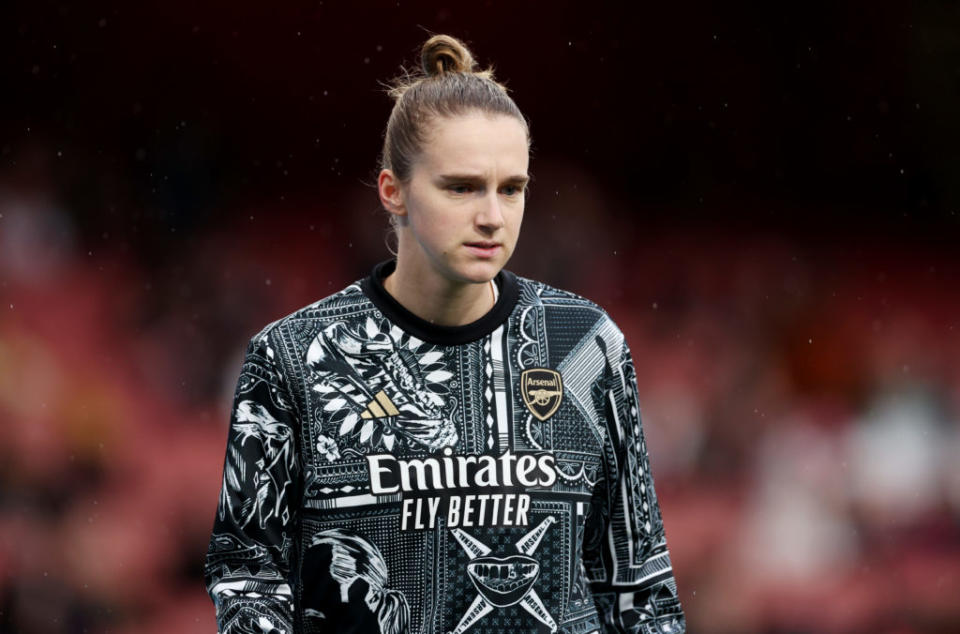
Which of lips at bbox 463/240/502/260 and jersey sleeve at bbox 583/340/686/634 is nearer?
lips at bbox 463/240/502/260

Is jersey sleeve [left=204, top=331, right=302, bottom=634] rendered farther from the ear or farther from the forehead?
the forehead

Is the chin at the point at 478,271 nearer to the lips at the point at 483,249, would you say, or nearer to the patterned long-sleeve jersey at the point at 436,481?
the lips at the point at 483,249

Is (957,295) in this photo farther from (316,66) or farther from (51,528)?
(51,528)

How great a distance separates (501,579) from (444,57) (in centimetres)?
90

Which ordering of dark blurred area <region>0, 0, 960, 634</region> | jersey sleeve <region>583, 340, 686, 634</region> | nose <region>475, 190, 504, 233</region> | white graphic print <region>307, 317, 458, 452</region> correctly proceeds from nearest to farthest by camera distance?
nose <region>475, 190, 504, 233</region>
white graphic print <region>307, 317, 458, 452</region>
jersey sleeve <region>583, 340, 686, 634</region>
dark blurred area <region>0, 0, 960, 634</region>

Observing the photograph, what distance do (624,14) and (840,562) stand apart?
2.86m

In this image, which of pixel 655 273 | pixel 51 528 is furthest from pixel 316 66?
pixel 51 528

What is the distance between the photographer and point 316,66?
6684 mm

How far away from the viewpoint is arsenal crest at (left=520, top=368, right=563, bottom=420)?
2.41 metres

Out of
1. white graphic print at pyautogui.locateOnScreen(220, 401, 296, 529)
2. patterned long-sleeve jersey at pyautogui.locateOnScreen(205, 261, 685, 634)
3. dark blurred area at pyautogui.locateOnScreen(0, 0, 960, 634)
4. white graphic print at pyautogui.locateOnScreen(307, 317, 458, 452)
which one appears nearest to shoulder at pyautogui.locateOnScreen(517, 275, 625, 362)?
patterned long-sleeve jersey at pyautogui.locateOnScreen(205, 261, 685, 634)

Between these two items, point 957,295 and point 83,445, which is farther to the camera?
point 957,295

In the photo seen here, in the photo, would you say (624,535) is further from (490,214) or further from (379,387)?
(490,214)

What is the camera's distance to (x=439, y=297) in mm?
2377

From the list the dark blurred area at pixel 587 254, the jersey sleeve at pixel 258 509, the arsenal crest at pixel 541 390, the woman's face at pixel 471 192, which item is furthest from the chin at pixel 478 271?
the dark blurred area at pixel 587 254
